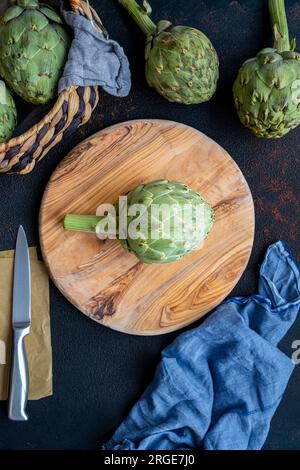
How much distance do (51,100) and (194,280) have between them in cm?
39

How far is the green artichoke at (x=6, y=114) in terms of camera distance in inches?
37.6

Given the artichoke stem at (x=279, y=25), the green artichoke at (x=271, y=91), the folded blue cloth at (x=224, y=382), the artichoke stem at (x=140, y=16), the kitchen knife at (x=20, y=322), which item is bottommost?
the folded blue cloth at (x=224, y=382)

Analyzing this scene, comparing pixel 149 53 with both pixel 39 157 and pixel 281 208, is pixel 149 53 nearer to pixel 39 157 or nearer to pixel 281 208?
pixel 39 157

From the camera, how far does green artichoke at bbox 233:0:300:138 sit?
95 cm

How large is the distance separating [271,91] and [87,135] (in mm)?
329

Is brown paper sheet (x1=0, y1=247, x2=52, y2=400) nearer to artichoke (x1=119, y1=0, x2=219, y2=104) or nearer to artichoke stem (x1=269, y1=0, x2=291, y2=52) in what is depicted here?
artichoke (x1=119, y1=0, x2=219, y2=104)

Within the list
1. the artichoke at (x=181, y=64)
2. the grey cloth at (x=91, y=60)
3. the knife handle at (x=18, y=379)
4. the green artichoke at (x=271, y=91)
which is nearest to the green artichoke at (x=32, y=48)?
the grey cloth at (x=91, y=60)

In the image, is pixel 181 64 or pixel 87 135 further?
pixel 87 135

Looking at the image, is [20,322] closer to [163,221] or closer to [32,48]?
[163,221]

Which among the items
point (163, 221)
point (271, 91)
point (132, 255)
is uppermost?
point (271, 91)

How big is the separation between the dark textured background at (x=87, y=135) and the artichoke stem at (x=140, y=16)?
0.03 meters

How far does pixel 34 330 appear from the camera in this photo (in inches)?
43.0

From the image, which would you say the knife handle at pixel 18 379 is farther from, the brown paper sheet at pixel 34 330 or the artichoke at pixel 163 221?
the artichoke at pixel 163 221

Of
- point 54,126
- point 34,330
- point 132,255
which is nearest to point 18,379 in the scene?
point 34,330
